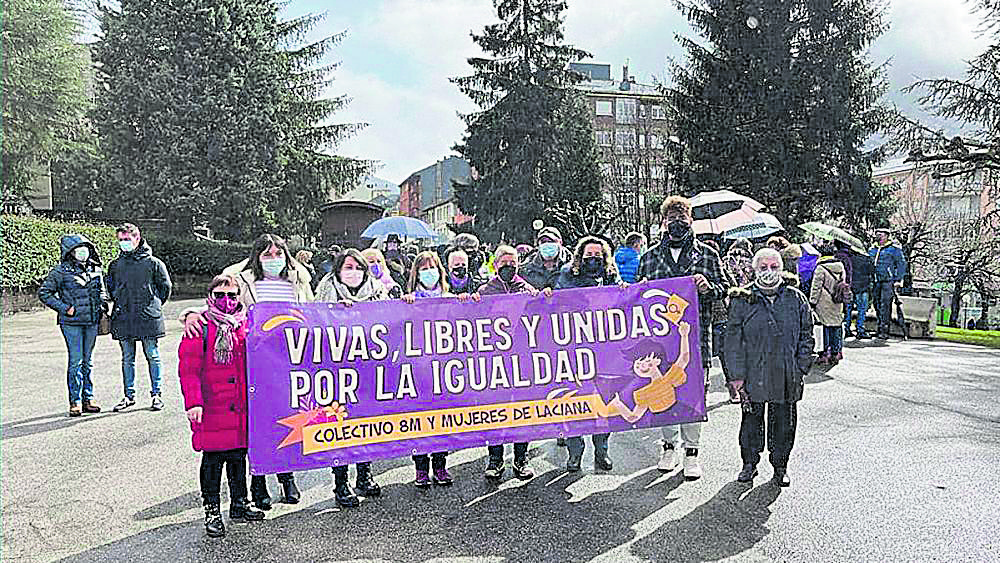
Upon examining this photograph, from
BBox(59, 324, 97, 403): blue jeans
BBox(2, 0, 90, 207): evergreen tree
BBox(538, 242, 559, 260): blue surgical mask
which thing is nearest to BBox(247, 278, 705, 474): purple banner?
BBox(538, 242, 559, 260): blue surgical mask

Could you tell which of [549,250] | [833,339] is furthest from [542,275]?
[833,339]

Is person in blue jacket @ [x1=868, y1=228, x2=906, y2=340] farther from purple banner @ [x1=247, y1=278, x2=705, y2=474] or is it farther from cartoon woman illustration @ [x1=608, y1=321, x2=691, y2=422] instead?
purple banner @ [x1=247, y1=278, x2=705, y2=474]

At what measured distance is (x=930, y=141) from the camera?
21172 mm

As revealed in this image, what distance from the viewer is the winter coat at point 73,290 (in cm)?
894

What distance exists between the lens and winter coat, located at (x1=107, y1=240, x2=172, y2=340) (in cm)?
915

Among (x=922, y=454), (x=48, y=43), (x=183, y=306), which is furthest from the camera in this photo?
(x=48, y=43)

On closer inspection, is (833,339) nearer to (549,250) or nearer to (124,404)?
(549,250)

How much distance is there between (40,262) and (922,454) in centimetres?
2045

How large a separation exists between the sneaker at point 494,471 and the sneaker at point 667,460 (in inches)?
50.8

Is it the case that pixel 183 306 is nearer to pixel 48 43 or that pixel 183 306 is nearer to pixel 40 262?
pixel 40 262

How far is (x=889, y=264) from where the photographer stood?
50.2ft

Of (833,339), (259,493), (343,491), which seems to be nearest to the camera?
(259,493)

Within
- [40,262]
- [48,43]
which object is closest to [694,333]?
[40,262]

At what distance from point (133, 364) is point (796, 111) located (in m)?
24.9
